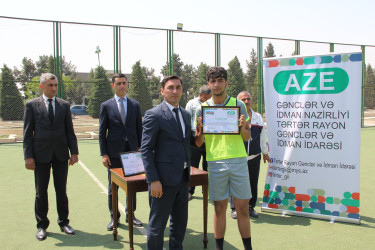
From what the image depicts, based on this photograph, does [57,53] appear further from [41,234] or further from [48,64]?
[41,234]

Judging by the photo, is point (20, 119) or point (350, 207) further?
point (20, 119)

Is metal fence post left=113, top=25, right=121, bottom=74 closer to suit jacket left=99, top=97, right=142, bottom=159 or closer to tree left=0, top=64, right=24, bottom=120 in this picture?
tree left=0, top=64, right=24, bottom=120

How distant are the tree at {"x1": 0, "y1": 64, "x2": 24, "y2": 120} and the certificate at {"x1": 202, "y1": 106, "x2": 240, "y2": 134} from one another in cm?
1476

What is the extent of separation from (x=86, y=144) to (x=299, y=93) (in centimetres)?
1013

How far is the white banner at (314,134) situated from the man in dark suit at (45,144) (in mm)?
2850

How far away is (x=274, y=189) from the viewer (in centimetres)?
507

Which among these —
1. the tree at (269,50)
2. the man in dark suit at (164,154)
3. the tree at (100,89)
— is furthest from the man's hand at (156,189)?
the tree at (269,50)

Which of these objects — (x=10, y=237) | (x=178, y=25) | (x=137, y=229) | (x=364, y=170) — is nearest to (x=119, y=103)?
(x=137, y=229)

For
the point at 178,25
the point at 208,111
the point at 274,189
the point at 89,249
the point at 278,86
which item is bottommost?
the point at 89,249

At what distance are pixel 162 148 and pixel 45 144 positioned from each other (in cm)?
184

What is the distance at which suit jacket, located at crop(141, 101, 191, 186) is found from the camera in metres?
3.03

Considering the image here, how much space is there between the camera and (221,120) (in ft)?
10.8

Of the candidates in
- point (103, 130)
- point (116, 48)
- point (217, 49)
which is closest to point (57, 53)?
point (116, 48)

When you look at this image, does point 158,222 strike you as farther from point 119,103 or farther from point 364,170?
point 364,170
